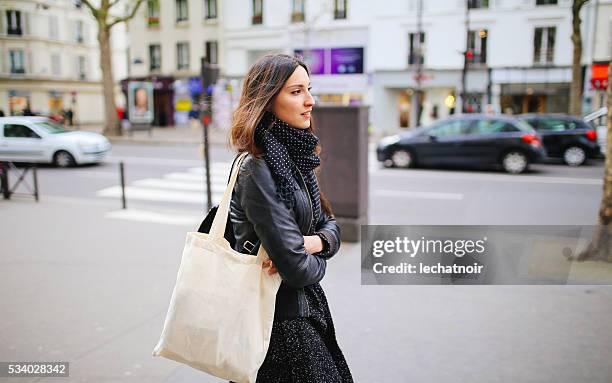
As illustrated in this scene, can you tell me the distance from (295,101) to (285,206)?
16.0 inches

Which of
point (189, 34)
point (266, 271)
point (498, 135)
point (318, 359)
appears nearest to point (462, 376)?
point (318, 359)

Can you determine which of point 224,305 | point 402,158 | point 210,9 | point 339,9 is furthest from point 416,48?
point 224,305

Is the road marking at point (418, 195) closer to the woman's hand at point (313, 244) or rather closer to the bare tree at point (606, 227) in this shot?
the bare tree at point (606, 227)

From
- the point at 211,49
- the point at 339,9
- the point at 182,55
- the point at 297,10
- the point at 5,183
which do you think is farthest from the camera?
the point at 182,55

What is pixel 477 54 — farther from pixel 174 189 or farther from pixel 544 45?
pixel 174 189

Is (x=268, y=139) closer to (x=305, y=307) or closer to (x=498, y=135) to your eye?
(x=305, y=307)

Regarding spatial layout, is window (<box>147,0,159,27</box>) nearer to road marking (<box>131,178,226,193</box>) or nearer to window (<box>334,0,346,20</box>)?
A: window (<box>334,0,346,20</box>)

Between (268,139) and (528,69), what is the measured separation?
96.1 ft

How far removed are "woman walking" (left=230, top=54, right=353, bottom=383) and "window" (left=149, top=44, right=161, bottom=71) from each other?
37.9 metres

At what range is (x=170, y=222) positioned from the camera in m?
7.98

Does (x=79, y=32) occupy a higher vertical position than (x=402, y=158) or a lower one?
higher

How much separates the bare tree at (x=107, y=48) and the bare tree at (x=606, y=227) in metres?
19.5

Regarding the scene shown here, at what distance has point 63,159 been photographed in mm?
14438

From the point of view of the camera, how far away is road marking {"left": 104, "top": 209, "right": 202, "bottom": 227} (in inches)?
314
